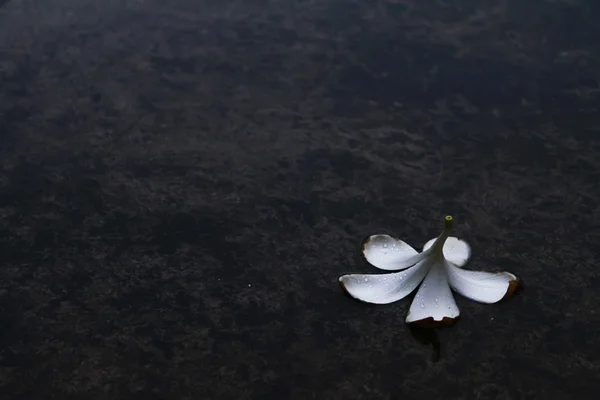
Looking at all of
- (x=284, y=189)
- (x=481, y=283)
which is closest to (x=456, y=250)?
(x=481, y=283)

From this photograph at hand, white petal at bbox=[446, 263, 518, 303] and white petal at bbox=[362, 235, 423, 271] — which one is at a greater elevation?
white petal at bbox=[362, 235, 423, 271]

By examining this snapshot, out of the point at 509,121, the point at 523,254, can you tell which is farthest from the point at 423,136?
the point at 523,254

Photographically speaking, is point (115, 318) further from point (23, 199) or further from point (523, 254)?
point (523, 254)

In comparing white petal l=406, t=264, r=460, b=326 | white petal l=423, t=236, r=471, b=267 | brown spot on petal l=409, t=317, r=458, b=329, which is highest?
white petal l=423, t=236, r=471, b=267

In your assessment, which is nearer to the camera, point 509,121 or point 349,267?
point 349,267
